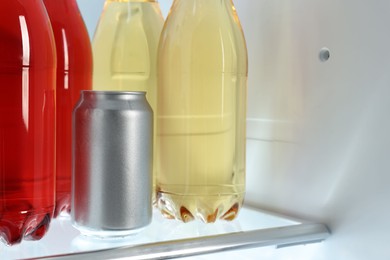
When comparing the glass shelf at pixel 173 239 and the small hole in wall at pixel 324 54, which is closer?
the glass shelf at pixel 173 239

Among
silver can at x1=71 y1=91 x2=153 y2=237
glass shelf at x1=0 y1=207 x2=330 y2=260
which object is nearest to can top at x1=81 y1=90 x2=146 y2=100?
silver can at x1=71 y1=91 x2=153 y2=237

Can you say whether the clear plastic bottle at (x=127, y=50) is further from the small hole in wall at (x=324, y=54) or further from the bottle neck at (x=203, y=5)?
the small hole in wall at (x=324, y=54)

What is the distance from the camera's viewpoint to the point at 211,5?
1.80ft

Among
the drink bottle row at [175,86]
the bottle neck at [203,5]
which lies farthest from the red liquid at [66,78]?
the bottle neck at [203,5]

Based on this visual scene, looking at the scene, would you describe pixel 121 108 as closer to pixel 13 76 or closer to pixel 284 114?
pixel 13 76

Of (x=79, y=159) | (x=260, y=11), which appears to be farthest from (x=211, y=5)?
(x=79, y=159)

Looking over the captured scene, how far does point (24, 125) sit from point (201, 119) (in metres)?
0.16

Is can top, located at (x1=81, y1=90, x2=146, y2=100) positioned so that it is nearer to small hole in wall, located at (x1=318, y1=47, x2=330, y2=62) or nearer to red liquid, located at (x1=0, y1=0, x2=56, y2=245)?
red liquid, located at (x1=0, y1=0, x2=56, y2=245)

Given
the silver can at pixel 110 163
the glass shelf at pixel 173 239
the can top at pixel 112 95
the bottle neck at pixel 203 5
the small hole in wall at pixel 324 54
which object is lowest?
the glass shelf at pixel 173 239

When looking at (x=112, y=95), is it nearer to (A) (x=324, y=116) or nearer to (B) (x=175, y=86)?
(B) (x=175, y=86)

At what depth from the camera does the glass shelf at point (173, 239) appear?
0.43 m

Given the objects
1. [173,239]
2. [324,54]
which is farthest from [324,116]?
[173,239]

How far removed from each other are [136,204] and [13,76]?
134 mm

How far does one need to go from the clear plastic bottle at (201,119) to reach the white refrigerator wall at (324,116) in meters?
0.07
